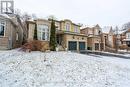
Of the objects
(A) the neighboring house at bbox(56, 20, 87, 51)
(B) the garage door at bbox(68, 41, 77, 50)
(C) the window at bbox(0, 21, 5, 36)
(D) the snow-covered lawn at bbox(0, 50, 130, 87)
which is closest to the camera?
(D) the snow-covered lawn at bbox(0, 50, 130, 87)

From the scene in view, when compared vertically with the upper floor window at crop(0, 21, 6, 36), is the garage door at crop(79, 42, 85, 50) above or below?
below

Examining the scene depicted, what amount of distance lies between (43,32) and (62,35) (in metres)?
5.42

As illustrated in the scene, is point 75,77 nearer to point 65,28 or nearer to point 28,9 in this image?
point 65,28

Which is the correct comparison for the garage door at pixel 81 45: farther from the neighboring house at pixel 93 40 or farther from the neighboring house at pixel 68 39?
the neighboring house at pixel 93 40

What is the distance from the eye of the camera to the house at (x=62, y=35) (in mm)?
21344

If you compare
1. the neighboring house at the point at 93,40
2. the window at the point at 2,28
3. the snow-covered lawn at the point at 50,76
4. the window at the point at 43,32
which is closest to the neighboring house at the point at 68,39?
the window at the point at 43,32

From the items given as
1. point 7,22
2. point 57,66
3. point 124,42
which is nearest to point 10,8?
point 7,22

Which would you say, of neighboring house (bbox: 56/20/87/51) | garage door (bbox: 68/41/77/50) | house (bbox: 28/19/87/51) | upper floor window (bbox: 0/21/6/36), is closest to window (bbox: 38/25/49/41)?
house (bbox: 28/19/87/51)

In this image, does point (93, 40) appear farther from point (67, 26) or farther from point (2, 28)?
point (2, 28)

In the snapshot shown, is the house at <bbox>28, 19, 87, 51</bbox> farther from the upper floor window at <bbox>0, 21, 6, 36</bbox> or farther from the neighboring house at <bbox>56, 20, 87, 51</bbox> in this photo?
the upper floor window at <bbox>0, 21, 6, 36</bbox>

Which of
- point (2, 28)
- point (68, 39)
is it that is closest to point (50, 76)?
point (2, 28)

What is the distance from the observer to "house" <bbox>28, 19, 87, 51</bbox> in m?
21.3

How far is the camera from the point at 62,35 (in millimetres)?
26203

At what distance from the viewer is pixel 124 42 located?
51.6 metres
